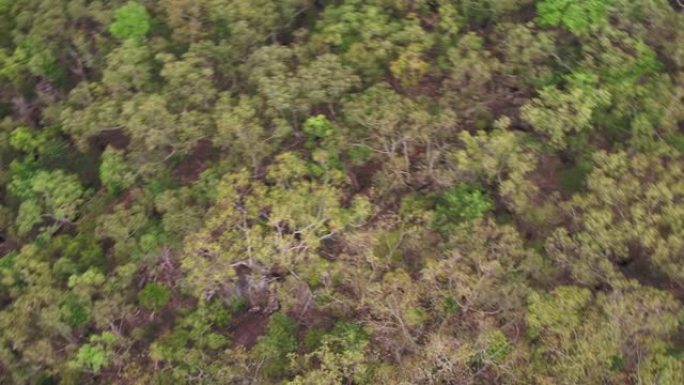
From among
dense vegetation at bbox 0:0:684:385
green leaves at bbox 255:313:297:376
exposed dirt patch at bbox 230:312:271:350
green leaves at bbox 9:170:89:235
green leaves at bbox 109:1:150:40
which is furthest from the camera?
green leaves at bbox 109:1:150:40

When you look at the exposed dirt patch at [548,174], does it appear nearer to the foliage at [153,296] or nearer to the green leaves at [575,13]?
the green leaves at [575,13]

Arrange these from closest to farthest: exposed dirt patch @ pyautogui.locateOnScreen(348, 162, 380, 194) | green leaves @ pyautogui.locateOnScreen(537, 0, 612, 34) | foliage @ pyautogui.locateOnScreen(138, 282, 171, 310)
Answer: foliage @ pyautogui.locateOnScreen(138, 282, 171, 310) → exposed dirt patch @ pyautogui.locateOnScreen(348, 162, 380, 194) → green leaves @ pyautogui.locateOnScreen(537, 0, 612, 34)

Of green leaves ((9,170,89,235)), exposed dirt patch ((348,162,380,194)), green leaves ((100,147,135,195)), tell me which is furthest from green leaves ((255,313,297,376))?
green leaves ((9,170,89,235))

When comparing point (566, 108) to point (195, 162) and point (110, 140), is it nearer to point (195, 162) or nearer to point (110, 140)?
point (195, 162)

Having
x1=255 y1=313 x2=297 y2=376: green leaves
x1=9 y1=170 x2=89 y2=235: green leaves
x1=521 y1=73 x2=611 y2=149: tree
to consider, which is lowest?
x1=255 y1=313 x2=297 y2=376: green leaves

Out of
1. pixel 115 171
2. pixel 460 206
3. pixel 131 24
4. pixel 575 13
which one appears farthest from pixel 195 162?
pixel 575 13

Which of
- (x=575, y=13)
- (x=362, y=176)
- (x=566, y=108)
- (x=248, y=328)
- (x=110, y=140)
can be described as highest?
(x=575, y=13)

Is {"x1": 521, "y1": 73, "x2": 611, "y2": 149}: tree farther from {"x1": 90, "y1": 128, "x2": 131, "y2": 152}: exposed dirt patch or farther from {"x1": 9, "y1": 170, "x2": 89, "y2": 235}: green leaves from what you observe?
{"x1": 9, "y1": 170, "x2": 89, "y2": 235}: green leaves
